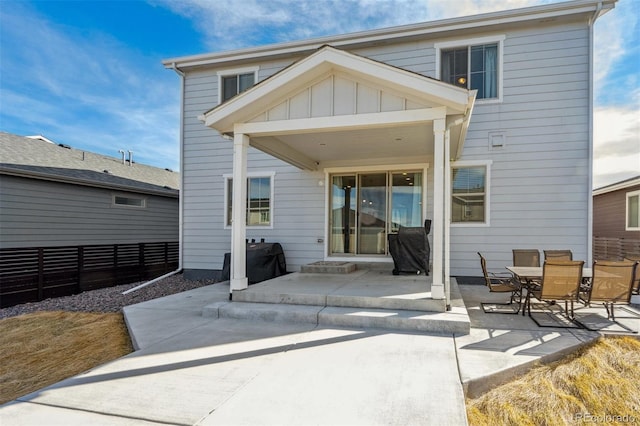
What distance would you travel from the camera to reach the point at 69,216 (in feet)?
29.6

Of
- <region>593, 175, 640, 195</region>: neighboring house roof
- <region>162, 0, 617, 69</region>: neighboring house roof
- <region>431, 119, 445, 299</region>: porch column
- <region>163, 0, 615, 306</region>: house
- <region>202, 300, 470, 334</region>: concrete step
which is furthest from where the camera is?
<region>593, 175, 640, 195</region>: neighboring house roof

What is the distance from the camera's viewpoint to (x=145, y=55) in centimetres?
1229

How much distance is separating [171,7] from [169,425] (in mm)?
10843

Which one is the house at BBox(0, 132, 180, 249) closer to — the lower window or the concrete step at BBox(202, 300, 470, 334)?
the concrete step at BBox(202, 300, 470, 334)

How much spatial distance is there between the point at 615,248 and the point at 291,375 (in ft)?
40.5

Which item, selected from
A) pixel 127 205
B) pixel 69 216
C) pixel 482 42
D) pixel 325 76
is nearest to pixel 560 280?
pixel 325 76

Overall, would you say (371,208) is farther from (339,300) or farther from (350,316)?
(350,316)

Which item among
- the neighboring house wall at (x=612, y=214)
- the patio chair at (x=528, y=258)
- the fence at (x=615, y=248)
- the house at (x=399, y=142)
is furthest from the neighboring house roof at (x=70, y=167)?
the neighboring house wall at (x=612, y=214)

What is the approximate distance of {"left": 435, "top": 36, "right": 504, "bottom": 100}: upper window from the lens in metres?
7.16

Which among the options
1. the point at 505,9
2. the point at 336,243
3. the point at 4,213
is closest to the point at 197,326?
the point at 336,243

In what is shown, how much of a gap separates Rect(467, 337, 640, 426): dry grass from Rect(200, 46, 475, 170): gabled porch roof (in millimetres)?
3059

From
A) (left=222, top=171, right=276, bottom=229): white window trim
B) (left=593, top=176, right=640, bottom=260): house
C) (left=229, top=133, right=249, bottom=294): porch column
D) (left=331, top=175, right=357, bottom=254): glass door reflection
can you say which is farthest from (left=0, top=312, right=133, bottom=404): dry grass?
(left=593, top=176, right=640, bottom=260): house

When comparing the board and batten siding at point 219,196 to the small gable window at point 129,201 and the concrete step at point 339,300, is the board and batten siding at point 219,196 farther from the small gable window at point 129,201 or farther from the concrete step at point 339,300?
the concrete step at point 339,300

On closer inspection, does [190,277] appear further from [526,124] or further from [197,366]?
[526,124]
